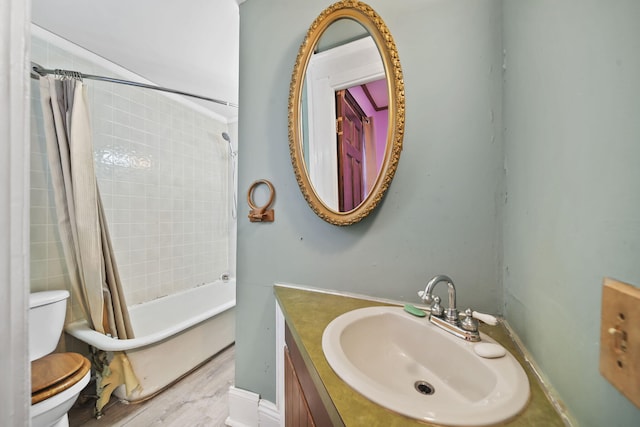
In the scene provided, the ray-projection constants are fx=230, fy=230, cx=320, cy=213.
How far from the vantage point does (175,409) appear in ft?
4.56

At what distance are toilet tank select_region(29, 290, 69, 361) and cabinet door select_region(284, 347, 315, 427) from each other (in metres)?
1.43

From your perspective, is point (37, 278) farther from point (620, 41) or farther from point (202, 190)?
point (620, 41)

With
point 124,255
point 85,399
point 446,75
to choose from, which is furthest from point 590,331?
point 124,255

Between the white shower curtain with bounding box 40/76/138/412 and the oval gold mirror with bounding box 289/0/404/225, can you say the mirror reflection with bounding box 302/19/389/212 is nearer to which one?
the oval gold mirror with bounding box 289/0/404/225

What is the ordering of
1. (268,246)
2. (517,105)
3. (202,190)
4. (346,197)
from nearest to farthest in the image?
1. (517,105)
2. (346,197)
3. (268,246)
4. (202,190)

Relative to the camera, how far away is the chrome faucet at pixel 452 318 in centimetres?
61

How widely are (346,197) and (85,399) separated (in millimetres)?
2039

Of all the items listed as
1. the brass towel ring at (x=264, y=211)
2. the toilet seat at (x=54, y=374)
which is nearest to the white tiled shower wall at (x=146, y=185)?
the toilet seat at (x=54, y=374)

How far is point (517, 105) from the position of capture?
2.12 feet

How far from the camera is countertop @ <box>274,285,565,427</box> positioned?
0.37 meters

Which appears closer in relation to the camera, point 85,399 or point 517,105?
point 517,105

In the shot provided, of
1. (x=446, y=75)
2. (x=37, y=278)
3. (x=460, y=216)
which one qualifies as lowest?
(x=37, y=278)

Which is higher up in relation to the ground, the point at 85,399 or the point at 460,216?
the point at 460,216

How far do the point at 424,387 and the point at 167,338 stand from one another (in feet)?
5.37
